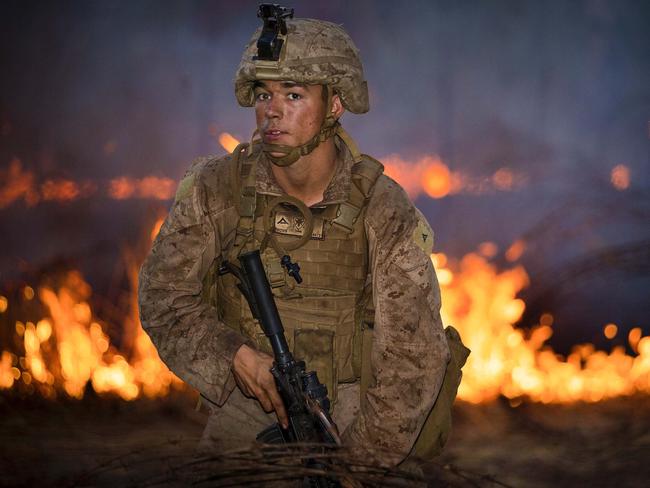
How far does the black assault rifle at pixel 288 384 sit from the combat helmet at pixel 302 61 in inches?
21.9

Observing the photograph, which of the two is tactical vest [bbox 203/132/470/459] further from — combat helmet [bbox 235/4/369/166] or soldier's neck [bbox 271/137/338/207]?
combat helmet [bbox 235/4/369/166]

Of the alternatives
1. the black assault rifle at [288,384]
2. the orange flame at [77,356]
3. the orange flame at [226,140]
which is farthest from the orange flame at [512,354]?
the black assault rifle at [288,384]

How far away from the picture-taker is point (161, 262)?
392 centimetres

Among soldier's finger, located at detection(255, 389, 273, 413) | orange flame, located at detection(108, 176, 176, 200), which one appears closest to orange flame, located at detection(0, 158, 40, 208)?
orange flame, located at detection(108, 176, 176, 200)

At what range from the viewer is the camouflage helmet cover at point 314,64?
149 inches

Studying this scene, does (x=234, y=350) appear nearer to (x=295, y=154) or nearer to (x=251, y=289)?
(x=251, y=289)

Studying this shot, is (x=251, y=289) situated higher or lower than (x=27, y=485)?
higher

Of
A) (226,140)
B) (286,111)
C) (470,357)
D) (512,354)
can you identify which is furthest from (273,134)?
(512,354)

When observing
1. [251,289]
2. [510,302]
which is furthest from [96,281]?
[251,289]

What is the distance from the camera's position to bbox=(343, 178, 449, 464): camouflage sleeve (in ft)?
12.7

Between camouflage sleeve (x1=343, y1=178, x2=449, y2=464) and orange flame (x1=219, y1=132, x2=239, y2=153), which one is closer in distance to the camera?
camouflage sleeve (x1=343, y1=178, x2=449, y2=464)

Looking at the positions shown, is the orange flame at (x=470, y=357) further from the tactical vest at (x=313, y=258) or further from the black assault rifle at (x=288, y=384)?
the black assault rifle at (x=288, y=384)

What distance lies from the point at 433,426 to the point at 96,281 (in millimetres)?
4448

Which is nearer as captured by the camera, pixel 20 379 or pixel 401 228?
pixel 401 228
